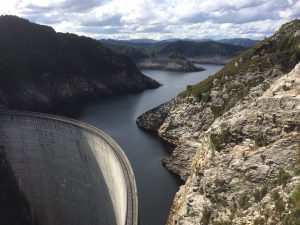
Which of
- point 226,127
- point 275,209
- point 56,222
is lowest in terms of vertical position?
point 56,222

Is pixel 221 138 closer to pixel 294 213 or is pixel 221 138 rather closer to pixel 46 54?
pixel 294 213

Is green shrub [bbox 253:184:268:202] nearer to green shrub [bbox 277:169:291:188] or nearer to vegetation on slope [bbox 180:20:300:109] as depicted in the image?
green shrub [bbox 277:169:291:188]

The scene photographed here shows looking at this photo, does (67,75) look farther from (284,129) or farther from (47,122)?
(284,129)

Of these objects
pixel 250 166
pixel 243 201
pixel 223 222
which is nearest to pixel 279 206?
pixel 243 201

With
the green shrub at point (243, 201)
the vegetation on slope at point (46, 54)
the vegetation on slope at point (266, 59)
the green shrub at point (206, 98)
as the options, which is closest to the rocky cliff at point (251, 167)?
the green shrub at point (243, 201)

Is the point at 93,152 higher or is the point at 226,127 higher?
the point at 226,127

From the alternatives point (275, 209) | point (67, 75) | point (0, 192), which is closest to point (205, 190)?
point (275, 209)

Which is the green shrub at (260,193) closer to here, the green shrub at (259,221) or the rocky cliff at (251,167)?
the rocky cliff at (251,167)
